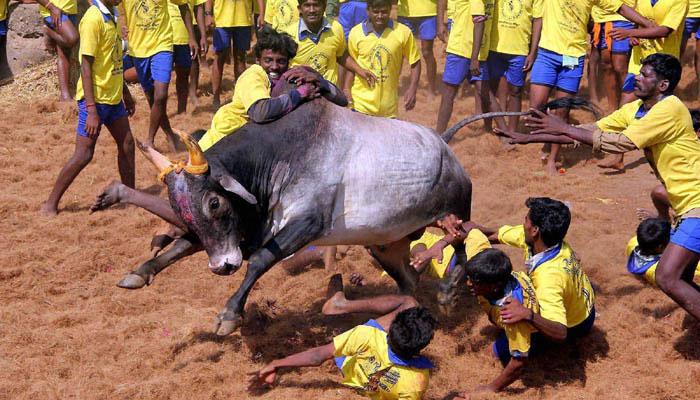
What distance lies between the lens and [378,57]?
28.6 ft

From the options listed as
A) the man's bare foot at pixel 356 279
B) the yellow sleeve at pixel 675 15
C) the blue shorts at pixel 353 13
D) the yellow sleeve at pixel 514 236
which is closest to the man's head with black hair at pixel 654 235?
the yellow sleeve at pixel 514 236

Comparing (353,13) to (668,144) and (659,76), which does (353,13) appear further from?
(668,144)

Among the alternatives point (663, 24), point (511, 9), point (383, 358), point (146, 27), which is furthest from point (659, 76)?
point (146, 27)

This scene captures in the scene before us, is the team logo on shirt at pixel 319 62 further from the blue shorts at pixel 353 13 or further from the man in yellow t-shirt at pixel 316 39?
the blue shorts at pixel 353 13

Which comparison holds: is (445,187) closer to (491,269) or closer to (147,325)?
(491,269)

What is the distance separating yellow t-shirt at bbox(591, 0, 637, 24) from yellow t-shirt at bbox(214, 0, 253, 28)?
4.30 metres

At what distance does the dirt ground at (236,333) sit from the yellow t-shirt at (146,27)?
5.53ft

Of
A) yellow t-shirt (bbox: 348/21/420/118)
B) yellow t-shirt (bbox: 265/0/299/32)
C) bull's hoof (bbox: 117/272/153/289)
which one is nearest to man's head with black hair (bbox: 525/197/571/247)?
bull's hoof (bbox: 117/272/153/289)

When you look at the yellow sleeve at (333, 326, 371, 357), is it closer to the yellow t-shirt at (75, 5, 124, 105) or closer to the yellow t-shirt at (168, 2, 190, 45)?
the yellow t-shirt at (75, 5, 124, 105)

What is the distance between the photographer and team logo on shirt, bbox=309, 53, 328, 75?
8297 millimetres

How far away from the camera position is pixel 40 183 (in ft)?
31.2

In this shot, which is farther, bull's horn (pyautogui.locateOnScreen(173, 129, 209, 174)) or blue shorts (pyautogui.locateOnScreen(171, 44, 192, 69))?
blue shorts (pyautogui.locateOnScreen(171, 44, 192, 69))

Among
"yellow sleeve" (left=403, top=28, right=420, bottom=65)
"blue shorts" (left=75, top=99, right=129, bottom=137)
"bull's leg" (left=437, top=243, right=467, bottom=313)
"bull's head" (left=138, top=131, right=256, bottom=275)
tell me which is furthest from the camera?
"yellow sleeve" (left=403, top=28, right=420, bottom=65)

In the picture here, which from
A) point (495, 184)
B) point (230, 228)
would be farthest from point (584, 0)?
point (230, 228)
